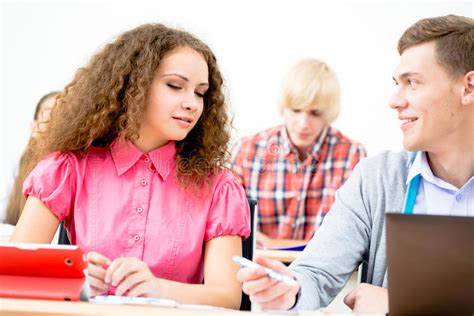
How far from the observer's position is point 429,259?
1130mm

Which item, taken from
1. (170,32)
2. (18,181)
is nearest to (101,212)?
(170,32)

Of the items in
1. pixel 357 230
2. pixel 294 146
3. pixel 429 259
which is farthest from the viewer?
pixel 294 146

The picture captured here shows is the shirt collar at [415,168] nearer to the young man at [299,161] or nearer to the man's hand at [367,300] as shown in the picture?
the man's hand at [367,300]

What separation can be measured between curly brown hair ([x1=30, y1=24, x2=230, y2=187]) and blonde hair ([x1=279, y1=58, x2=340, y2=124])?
176cm

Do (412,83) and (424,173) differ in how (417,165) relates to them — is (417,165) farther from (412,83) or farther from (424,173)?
(412,83)

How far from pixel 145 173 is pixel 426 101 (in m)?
0.71

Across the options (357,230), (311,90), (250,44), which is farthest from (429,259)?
(250,44)

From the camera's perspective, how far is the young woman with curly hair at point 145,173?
175 centimetres

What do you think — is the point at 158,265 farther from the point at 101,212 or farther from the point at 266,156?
the point at 266,156

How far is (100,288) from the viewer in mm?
1422

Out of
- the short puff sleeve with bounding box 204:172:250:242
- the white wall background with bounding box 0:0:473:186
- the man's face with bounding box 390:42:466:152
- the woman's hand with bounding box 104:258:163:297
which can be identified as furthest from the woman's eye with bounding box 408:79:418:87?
the white wall background with bounding box 0:0:473:186

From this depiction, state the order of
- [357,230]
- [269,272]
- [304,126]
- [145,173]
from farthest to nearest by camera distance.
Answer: [304,126] < [145,173] < [357,230] < [269,272]

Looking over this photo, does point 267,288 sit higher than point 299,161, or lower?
lower

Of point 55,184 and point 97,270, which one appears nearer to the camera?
point 97,270
